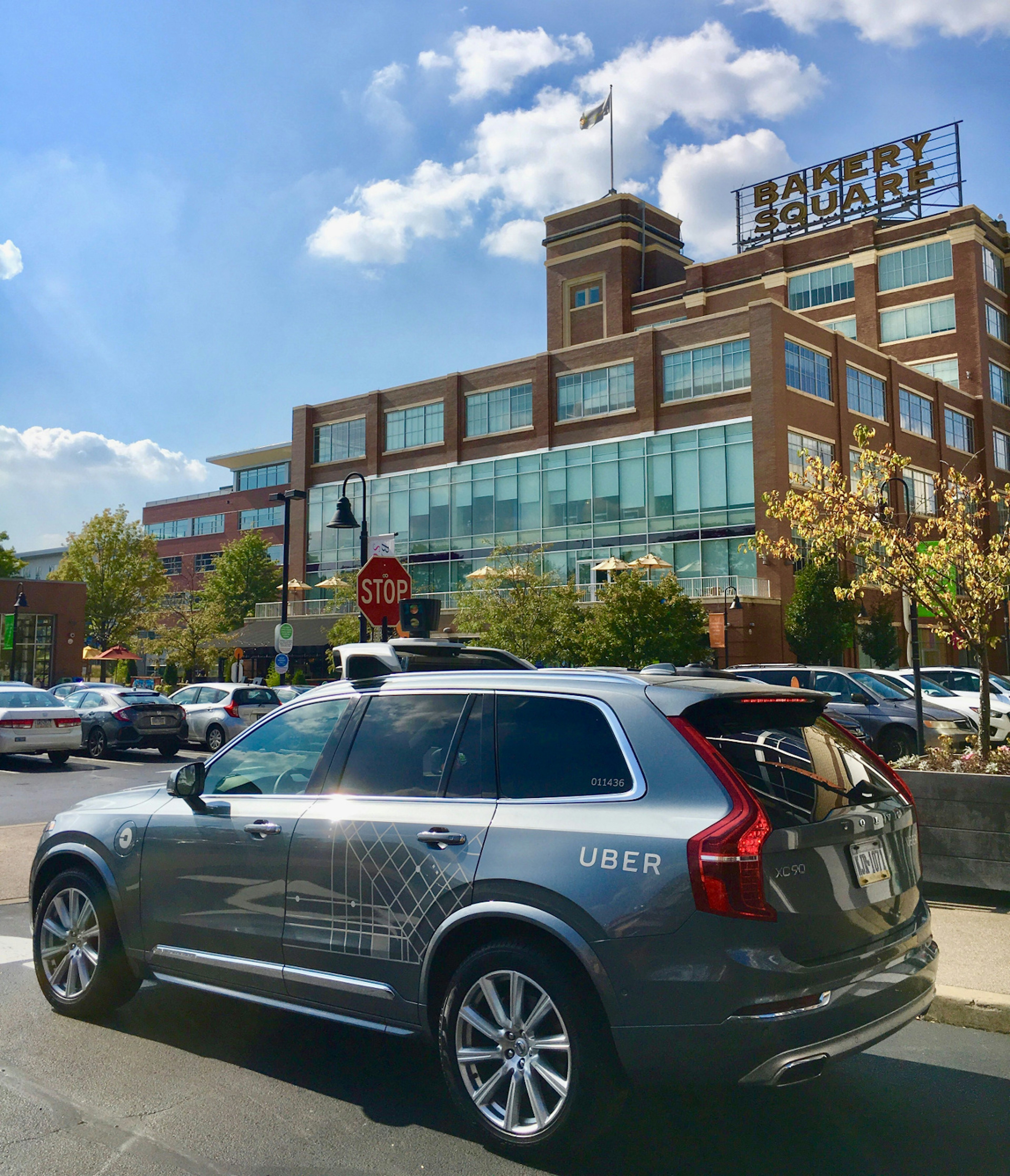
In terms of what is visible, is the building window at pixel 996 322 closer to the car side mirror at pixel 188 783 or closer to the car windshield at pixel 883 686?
the car windshield at pixel 883 686

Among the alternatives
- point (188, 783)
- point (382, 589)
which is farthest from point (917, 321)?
point (188, 783)

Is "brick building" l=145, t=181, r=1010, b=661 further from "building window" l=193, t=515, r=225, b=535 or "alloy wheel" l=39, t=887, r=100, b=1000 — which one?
"alloy wheel" l=39, t=887, r=100, b=1000

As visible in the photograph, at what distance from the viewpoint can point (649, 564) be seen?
123 feet

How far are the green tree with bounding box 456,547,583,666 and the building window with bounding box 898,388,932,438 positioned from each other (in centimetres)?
2128

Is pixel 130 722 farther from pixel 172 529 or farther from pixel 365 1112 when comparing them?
pixel 172 529

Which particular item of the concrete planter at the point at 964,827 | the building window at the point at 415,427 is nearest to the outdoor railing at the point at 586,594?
the building window at the point at 415,427

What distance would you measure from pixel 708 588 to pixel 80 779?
1110 inches

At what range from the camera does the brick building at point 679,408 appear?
136ft

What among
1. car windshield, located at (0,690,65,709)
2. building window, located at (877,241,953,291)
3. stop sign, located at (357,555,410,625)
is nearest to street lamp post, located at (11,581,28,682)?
car windshield, located at (0,690,65,709)

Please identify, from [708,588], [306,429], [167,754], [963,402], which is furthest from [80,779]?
[963,402]

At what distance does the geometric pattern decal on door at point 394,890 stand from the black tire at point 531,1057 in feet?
0.77

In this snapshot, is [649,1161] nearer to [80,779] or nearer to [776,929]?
[776,929]

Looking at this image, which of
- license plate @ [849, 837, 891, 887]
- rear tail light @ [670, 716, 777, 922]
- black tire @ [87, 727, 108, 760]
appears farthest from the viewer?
black tire @ [87, 727, 108, 760]

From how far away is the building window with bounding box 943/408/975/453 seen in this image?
50.7m
